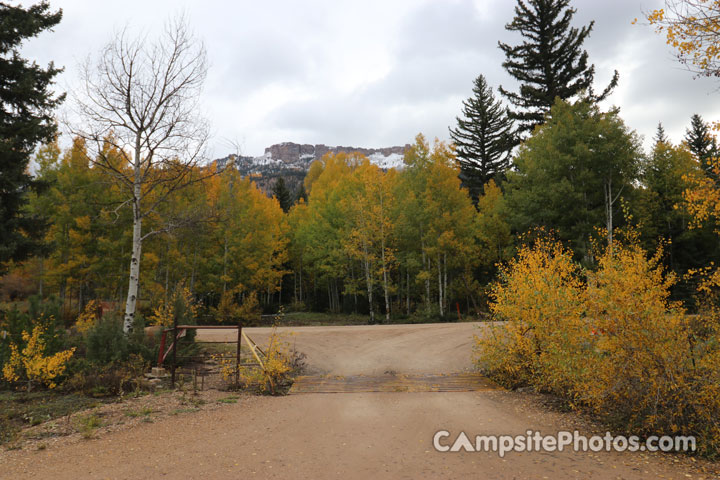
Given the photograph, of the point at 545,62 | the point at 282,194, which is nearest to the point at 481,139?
the point at 545,62

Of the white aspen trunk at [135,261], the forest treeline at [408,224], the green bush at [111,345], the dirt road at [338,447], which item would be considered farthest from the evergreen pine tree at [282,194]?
the dirt road at [338,447]

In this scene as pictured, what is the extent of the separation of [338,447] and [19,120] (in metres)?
15.1

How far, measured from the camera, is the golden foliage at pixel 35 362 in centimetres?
788

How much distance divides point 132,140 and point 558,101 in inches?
879

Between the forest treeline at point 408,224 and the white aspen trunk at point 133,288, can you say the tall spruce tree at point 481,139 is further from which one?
the white aspen trunk at point 133,288

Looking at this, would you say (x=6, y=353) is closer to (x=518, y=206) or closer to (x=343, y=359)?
(x=343, y=359)

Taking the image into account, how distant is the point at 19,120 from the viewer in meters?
12.9

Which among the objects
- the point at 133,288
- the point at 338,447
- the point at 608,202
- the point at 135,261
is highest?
the point at 608,202

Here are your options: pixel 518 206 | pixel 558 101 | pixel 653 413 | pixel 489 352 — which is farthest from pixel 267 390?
pixel 558 101

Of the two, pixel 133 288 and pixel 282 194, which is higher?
pixel 282 194

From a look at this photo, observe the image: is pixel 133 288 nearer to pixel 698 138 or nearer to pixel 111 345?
pixel 111 345

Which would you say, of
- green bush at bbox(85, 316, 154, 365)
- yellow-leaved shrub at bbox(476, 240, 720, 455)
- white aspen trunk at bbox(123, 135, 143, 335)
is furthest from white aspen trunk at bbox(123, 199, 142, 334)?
yellow-leaved shrub at bbox(476, 240, 720, 455)

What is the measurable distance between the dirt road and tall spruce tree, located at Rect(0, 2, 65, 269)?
1038 cm

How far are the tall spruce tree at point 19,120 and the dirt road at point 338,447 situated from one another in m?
10.4
